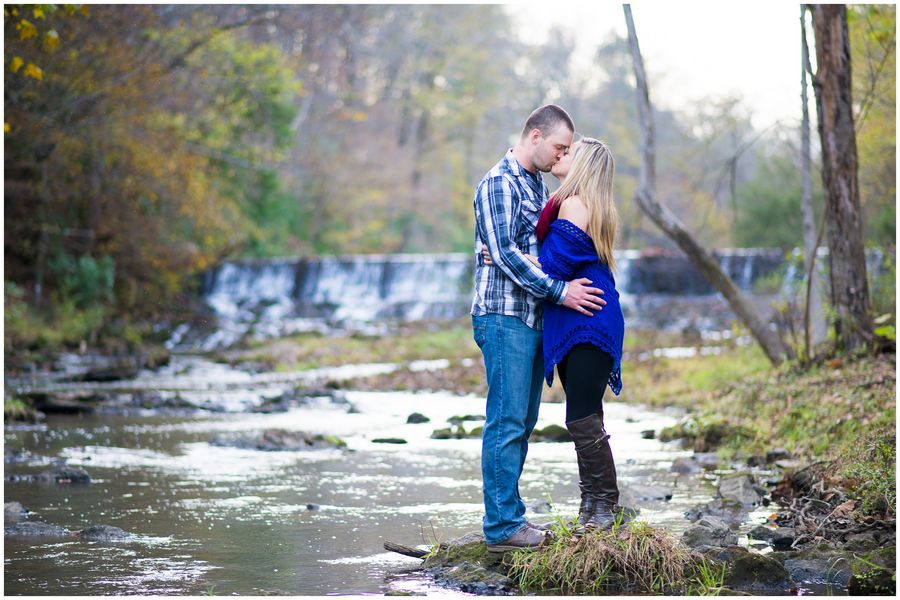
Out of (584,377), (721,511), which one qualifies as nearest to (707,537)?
(584,377)

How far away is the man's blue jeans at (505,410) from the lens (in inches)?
198

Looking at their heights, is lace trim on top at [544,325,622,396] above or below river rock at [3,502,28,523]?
above

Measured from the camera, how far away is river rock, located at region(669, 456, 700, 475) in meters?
8.81

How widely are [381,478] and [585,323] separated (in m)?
4.07

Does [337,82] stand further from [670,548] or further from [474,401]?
[670,548]

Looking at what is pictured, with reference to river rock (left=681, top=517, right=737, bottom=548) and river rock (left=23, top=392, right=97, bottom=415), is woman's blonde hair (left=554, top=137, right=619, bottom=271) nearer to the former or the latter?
river rock (left=681, top=517, right=737, bottom=548)

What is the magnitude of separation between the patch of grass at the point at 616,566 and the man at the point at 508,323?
0.62 ft

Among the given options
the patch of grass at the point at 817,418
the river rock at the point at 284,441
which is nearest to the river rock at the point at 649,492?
the patch of grass at the point at 817,418

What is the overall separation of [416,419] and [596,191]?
800cm

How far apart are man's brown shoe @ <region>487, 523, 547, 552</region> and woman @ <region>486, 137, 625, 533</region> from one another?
21cm

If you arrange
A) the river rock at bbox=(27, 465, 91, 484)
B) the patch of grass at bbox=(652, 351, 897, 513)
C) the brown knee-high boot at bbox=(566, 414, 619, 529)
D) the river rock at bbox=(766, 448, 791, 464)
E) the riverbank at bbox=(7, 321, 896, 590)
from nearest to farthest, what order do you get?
the brown knee-high boot at bbox=(566, 414, 619, 529) → the riverbank at bbox=(7, 321, 896, 590) → the patch of grass at bbox=(652, 351, 897, 513) → the river rock at bbox=(27, 465, 91, 484) → the river rock at bbox=(766, 448, 791, 464)

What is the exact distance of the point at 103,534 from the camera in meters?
6.21

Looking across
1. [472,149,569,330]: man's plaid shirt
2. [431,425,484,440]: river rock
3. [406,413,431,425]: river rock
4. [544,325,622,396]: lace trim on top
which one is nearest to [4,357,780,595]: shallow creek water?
[431,425,484,440]: river rock

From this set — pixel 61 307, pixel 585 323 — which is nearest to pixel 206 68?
pixel 61 307
